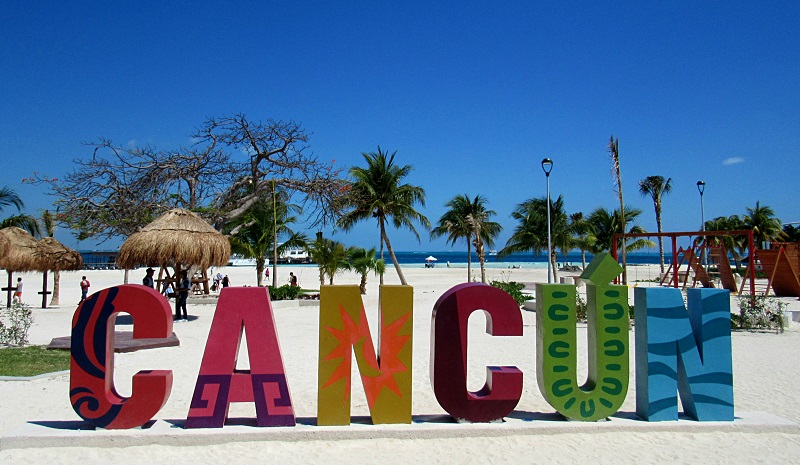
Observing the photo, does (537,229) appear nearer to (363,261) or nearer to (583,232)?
(583,232)

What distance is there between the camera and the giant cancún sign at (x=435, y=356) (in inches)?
245

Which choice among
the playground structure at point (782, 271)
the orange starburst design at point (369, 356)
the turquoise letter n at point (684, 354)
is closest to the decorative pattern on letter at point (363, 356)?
the orange starburst design at point (369, 356)

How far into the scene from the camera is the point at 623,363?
662cm

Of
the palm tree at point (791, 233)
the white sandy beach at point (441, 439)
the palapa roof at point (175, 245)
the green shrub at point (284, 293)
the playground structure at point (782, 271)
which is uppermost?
the palm tree at point (791, 233)

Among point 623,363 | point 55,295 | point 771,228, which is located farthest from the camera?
point 771,228

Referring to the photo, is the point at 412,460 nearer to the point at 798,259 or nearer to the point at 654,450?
the point at 654,450

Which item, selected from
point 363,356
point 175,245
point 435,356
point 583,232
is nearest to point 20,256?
point 175,245

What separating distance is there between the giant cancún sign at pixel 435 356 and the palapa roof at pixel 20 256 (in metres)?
19.7

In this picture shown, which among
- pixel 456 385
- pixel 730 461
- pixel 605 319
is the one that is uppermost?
pixel 605 319

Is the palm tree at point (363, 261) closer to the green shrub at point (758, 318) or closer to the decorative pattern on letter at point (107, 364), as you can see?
the green shrub at point (758, 318)

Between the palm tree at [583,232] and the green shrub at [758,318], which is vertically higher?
the palm tree at [583,232]

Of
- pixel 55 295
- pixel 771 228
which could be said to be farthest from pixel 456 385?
pixel 771 228

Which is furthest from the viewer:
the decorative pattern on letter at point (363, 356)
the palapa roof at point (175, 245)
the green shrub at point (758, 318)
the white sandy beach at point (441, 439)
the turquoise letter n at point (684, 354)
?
the palapa roof at point (175, 245)

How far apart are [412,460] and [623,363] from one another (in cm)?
289
